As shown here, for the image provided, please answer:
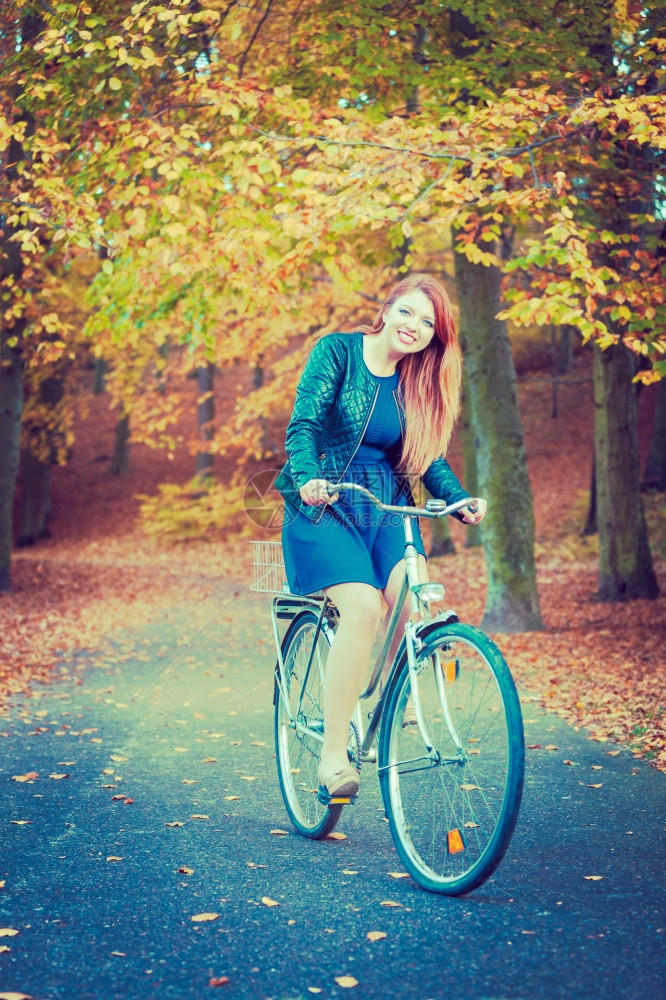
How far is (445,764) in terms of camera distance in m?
3.35

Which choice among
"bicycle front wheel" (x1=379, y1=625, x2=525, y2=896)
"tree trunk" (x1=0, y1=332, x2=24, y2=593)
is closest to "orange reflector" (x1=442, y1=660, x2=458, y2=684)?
"bicycle front wheel" (x1=379, y1=625, x2=525, y2=896)

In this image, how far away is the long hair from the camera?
3.87m

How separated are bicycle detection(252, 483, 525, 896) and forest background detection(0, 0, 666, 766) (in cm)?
69

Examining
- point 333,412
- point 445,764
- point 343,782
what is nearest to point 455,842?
point 445,764

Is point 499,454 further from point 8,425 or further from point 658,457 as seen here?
point 658,457

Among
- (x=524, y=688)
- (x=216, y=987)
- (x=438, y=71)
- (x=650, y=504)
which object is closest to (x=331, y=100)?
(x=438, y=71)

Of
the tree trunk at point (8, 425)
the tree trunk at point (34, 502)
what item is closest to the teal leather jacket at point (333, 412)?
the tree trunk at point (8, 425)

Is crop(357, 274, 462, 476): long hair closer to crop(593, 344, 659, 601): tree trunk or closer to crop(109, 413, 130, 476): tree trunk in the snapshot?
crop(593, 344, 659, 601): tree trunk

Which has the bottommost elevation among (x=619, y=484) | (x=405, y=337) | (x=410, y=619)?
(x=410, y=619)

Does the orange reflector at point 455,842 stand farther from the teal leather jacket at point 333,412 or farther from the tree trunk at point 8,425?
the tree trunk at point 8,425

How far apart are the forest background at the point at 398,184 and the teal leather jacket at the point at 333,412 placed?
434mm

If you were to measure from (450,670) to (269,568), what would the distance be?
1.17 meters

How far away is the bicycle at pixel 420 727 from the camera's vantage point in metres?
3.15

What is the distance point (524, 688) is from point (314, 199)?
3914 millimetres
